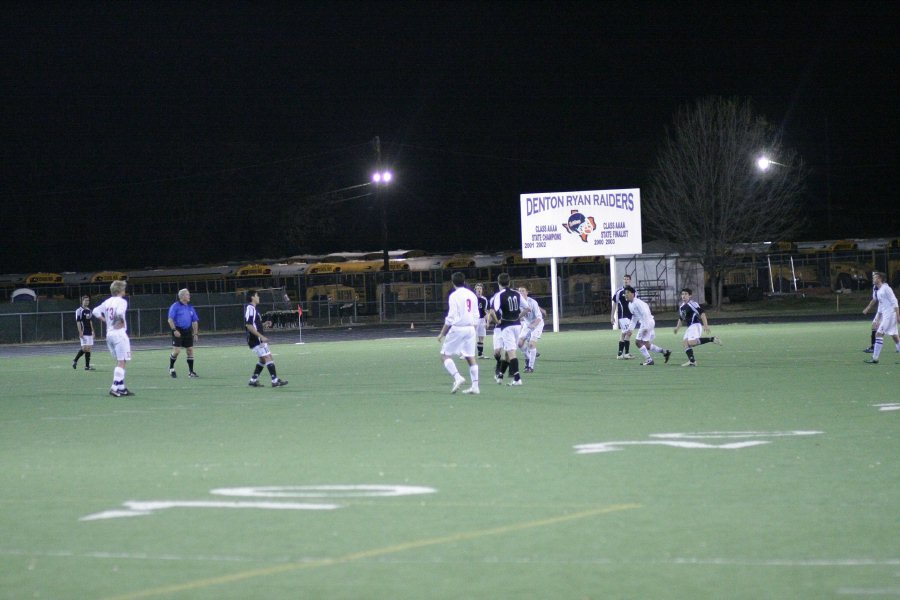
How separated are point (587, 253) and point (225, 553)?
43.0 metres

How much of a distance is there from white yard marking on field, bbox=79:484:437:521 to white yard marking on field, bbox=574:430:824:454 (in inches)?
112

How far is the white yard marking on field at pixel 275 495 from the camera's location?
917 centimetres

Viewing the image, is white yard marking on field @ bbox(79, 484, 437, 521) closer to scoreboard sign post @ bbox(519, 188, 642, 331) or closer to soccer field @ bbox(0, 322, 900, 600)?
soccer field @ bbox(0, 322, 900, 600)

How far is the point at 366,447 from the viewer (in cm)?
1289

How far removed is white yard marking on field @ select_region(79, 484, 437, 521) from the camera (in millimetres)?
9172

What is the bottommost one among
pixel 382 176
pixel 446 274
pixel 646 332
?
pixel 646 332

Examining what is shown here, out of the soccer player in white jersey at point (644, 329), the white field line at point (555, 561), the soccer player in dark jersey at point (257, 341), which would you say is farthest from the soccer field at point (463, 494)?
the soccer player in white jersey at point (644, 329)

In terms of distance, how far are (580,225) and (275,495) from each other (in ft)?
136

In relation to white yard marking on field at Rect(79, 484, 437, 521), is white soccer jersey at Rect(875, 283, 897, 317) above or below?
above

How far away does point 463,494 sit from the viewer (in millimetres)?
9656

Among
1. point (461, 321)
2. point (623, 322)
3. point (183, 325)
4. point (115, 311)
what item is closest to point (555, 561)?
point (461, 321)

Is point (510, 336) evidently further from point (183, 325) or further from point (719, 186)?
point (719, 186)

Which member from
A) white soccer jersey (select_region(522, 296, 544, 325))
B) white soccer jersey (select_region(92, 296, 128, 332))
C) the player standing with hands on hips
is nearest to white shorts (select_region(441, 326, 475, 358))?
white soccer jersey (select_region(92, 296, 128, 332))

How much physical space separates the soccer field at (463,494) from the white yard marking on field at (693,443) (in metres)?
0.06
